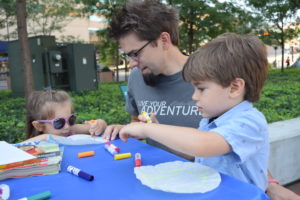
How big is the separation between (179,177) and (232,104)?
378 millimetres

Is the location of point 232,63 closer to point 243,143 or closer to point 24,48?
point 243,143

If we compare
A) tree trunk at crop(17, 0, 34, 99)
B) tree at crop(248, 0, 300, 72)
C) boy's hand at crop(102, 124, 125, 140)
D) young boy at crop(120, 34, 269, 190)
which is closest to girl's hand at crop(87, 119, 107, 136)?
boy's hand at crop(102, 124, 125, 140)

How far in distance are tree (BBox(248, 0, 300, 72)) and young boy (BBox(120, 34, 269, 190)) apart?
13.6m

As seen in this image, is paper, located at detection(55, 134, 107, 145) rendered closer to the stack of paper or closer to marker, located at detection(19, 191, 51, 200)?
the stack of paper

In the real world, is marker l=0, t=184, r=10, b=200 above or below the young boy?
below

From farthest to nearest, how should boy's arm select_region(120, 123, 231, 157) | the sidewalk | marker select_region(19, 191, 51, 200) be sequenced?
the sidewalk
boy's arm select_region(120, 123, 231, 157)
marker select_region(19, 191, 51, 200)

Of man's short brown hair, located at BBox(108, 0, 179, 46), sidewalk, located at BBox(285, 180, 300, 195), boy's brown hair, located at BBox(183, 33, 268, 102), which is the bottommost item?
sidewalk, located at BBox(285, 180, 300, 195)

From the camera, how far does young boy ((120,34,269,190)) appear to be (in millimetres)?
1104

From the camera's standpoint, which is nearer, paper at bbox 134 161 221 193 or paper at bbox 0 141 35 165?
paper at bbox 134 161 221 193

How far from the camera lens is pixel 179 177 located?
1.08 m

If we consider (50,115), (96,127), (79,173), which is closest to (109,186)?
(79,173)

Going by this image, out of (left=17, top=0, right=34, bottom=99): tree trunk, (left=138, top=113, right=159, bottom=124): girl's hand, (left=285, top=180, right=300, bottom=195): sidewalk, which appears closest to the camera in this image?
(left=138, top=113, right=159, bottom=124): girl's hand

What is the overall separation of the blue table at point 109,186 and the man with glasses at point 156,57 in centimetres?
47

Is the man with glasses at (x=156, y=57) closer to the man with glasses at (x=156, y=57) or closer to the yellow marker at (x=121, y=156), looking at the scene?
the man with glasses at (x=156, y=57)
